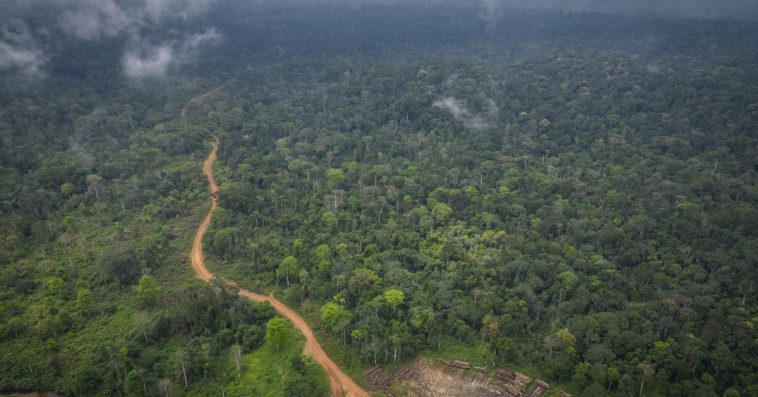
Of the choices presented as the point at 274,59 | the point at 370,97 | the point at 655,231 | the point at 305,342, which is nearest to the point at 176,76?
the point at 274,59

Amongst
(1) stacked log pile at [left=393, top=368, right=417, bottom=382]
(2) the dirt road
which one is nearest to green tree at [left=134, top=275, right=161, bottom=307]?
(1) stacked log pile at [left=393, top=368, right=417, bottom=382]

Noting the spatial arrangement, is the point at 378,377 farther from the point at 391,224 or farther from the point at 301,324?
the point at 391,224

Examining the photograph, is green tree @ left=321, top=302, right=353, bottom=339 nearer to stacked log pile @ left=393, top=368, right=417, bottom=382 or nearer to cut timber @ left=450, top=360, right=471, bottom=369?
stacked log pile @ left=393, top=368, right=417, bottom=382

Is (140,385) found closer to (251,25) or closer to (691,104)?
(691,104)

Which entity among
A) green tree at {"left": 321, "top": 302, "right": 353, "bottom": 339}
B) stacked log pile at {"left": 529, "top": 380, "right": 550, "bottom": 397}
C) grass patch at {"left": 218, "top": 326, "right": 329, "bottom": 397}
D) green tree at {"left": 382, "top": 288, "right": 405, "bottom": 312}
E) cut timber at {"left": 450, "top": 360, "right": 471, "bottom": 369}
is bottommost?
stacked log pile at {"left": 529, "top": 380, "right": 550, "bottom": 397}

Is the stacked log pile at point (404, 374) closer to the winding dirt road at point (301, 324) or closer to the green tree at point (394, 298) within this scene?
the winding dirt road at point (301, 324)

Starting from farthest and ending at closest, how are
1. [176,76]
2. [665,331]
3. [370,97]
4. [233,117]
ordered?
1. [176,76]
2. [370,97]
3. [233,117]
4. [665,331]

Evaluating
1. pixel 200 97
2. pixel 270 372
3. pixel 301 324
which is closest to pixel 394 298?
pixel 301 324

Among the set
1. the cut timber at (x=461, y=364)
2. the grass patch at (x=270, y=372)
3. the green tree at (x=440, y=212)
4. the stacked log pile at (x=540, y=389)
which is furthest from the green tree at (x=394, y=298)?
the green tree at (x=440, y=212)
